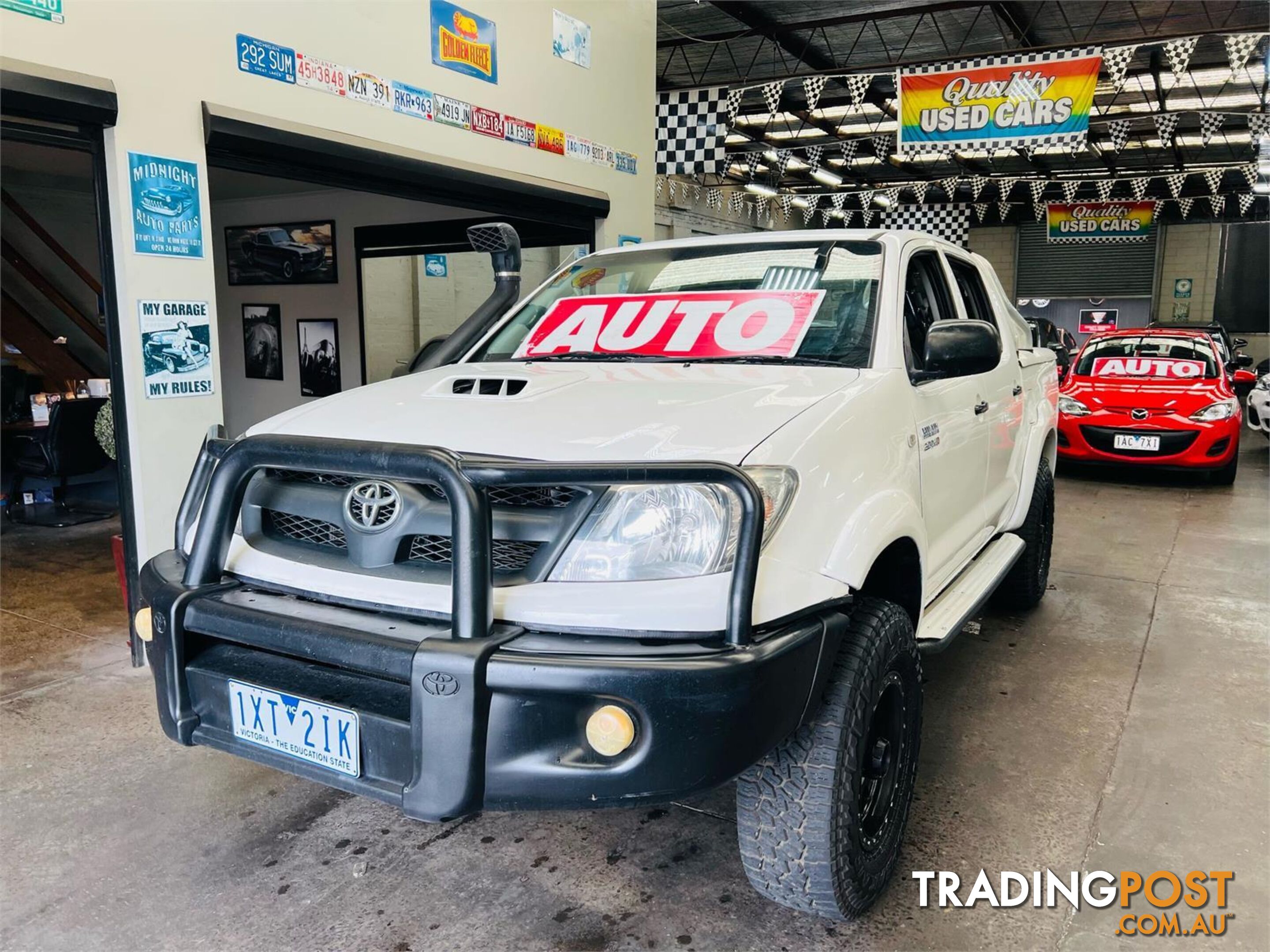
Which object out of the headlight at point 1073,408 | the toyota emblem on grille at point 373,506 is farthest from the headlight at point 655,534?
the headlight at point 1073,408

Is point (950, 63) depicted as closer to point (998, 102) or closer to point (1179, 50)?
point (998, 102)

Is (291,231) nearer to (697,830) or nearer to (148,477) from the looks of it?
(148,477)

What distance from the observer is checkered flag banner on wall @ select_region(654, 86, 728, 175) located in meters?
8.58

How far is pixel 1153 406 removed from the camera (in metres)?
7.80

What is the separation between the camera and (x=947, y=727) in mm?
3137

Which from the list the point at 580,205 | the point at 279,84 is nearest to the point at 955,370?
the point at 279,84

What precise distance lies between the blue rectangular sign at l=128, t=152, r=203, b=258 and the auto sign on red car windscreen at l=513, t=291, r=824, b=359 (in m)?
1.82

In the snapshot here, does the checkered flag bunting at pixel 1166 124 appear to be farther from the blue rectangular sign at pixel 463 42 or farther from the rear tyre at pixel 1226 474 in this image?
the blue rectangular sign at pixel 463 42

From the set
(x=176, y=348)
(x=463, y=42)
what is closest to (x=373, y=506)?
(x=176, y=348)

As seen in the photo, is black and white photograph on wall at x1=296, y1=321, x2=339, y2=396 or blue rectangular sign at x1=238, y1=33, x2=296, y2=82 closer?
blue rectangular sign at x1=238, y1=33, x2=296, y2=82

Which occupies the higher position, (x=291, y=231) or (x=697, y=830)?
(x=291, y=231)

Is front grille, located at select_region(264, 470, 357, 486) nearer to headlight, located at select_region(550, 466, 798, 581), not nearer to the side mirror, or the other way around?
headlight, located at select_region(550, 466, 798, 581)

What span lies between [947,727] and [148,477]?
3215 millimetres

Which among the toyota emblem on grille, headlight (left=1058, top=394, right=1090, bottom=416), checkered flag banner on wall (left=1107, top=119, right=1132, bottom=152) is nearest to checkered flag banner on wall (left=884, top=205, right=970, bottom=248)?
checkered flag banner on wall (left=1107, top=119, right=1132, bottom=152)
